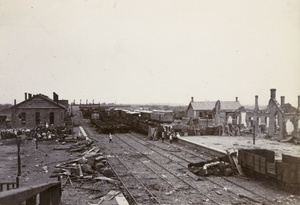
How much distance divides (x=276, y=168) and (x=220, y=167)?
4.12m

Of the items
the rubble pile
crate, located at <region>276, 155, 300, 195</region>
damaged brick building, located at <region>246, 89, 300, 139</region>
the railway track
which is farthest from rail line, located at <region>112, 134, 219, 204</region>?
damaged brick building, located at <region>246, 89, 300, 139</region>

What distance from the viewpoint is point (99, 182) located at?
1581cm

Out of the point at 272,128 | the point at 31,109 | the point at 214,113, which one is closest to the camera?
the point at 272,128

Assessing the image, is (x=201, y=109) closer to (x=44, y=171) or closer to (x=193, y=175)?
(x=193, y=175)

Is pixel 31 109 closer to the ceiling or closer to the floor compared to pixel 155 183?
closer to the ceiling

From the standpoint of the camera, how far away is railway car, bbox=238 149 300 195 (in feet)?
44.7

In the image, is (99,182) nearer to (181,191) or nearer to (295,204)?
Result: (181,191)

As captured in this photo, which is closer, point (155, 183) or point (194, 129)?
A: point (155, 183)

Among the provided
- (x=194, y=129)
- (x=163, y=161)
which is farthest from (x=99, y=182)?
(x=194, y=129)

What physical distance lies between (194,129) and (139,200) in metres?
27.4

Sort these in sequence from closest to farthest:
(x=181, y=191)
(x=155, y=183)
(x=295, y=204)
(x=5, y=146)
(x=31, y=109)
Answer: (x=295, y=204) → (x=181, y=191) → (x=155, y=183) → (x=5, y=146) → (x=31, y=109)

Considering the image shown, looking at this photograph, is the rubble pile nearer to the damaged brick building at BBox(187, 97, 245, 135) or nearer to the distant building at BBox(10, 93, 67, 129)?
the damaged brick building at BBox(187, 97, 245, 135)

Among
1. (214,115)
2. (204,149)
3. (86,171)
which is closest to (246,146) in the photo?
(204,149)

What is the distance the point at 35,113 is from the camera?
42344 mm
